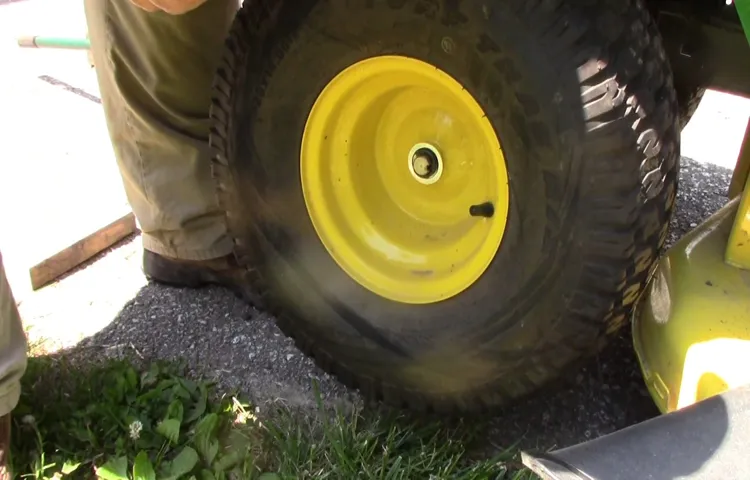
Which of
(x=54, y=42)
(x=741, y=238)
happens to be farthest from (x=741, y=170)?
(x=54, y=42)

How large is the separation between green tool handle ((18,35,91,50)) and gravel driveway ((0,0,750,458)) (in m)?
0.84

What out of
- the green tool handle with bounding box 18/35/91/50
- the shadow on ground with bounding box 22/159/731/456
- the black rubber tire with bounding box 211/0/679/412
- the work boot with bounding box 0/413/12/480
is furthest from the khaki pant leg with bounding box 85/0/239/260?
the green tool handle with bounding box 18/35/91/50

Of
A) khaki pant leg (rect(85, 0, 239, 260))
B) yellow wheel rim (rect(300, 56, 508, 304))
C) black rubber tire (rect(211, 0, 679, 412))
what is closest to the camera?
black rubber tire (rect(211, 0, 679, 412))

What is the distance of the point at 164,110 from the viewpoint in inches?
69.9

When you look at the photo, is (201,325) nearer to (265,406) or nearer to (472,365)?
(265,406)

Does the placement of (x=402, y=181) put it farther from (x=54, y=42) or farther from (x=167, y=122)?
(x=54, y=42)

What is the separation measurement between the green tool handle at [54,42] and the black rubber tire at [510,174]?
194 centimetres

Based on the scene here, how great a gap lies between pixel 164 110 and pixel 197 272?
0.41 meters

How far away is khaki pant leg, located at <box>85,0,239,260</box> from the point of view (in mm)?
1680

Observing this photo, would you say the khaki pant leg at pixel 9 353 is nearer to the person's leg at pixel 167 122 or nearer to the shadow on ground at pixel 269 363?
the shadow on ground at pixel 269 363

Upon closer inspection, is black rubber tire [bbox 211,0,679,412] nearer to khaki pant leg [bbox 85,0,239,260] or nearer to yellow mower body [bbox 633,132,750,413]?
yellow mower body [bbox 633,132,750,413]

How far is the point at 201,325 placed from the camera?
1806mm

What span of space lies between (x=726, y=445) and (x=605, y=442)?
0.45 ft

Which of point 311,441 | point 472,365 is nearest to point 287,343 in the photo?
point 311,441
